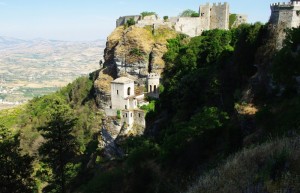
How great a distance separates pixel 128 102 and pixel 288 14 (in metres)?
22.9

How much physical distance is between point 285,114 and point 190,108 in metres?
16.8

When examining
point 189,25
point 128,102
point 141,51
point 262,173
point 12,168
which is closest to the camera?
point 262,173

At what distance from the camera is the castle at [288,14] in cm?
2358

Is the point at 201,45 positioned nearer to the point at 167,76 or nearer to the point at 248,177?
the point at 167,76

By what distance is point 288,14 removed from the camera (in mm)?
23906

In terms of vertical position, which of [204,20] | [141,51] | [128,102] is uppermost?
[204,20]

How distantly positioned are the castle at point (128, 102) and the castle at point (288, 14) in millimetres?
19846

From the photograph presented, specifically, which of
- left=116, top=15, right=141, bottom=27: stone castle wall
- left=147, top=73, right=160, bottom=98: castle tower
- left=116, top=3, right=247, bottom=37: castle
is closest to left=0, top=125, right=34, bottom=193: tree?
left=147, top=73, right=160, bottom=98: castle tower

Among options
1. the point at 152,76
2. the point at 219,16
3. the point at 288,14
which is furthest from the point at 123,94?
the point at 288,14

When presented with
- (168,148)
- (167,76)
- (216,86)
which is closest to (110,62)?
(167,76)

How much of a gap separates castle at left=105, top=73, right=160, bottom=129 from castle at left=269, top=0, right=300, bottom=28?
65.1 ft

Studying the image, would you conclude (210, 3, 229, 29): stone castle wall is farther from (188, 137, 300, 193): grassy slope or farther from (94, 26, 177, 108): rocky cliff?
(188, 137, 300, 193): grassy slope

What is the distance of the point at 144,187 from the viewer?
21.0m

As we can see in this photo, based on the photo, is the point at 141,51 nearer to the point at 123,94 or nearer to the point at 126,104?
the point at 123,94
